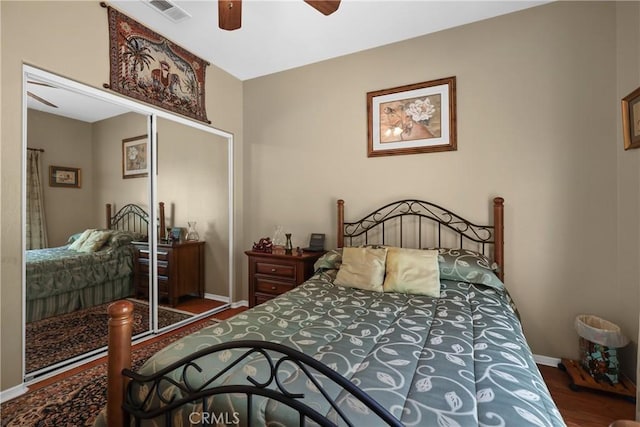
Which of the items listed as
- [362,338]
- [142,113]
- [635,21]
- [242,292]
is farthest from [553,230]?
[142,113]

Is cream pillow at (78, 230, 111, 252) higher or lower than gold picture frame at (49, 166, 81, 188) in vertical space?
lower

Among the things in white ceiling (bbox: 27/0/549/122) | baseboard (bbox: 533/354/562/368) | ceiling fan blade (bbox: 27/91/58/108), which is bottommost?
baseboard (bbox: 533/354/562/368)

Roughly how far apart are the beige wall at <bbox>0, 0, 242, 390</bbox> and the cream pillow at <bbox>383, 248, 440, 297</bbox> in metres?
2.48

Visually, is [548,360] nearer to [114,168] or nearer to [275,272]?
[275,272]

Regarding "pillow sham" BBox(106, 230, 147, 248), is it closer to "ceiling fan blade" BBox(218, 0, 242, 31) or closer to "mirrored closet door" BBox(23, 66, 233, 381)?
"mirrored closet door" BBox(23, 66, 233, 381)

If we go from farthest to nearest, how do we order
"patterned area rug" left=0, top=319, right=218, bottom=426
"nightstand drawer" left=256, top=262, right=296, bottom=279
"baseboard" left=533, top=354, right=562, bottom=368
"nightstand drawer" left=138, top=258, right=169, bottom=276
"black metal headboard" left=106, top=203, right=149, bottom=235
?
"nightstand drawer" left=256, top=262, right=296, bottom=279
"nightstand drawer" left=138, top=258, right=169, bottom=276
"black metal headboard" left=106, top=203, right=149, bottom=235
"baseboard" left=533, top=354, right=562, bottom=368
"patterned area rug" left=0, top=319, right=218, bottom=426

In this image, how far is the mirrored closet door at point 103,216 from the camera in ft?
6.58

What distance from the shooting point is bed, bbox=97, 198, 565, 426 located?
2.72 ft

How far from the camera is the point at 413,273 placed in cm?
201

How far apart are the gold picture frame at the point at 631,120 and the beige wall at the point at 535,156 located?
0.31 feet

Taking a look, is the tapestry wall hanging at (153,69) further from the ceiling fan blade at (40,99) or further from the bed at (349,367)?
the bed at (349,367)

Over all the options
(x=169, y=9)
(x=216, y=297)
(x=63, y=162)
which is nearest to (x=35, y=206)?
(x=63, y=162)

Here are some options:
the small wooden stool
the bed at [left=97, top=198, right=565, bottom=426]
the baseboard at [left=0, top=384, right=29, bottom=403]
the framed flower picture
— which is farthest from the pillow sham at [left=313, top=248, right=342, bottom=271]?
the baseboard at [left=0, top=384, right=29, bottom=403]

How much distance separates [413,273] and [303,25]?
2.34m
